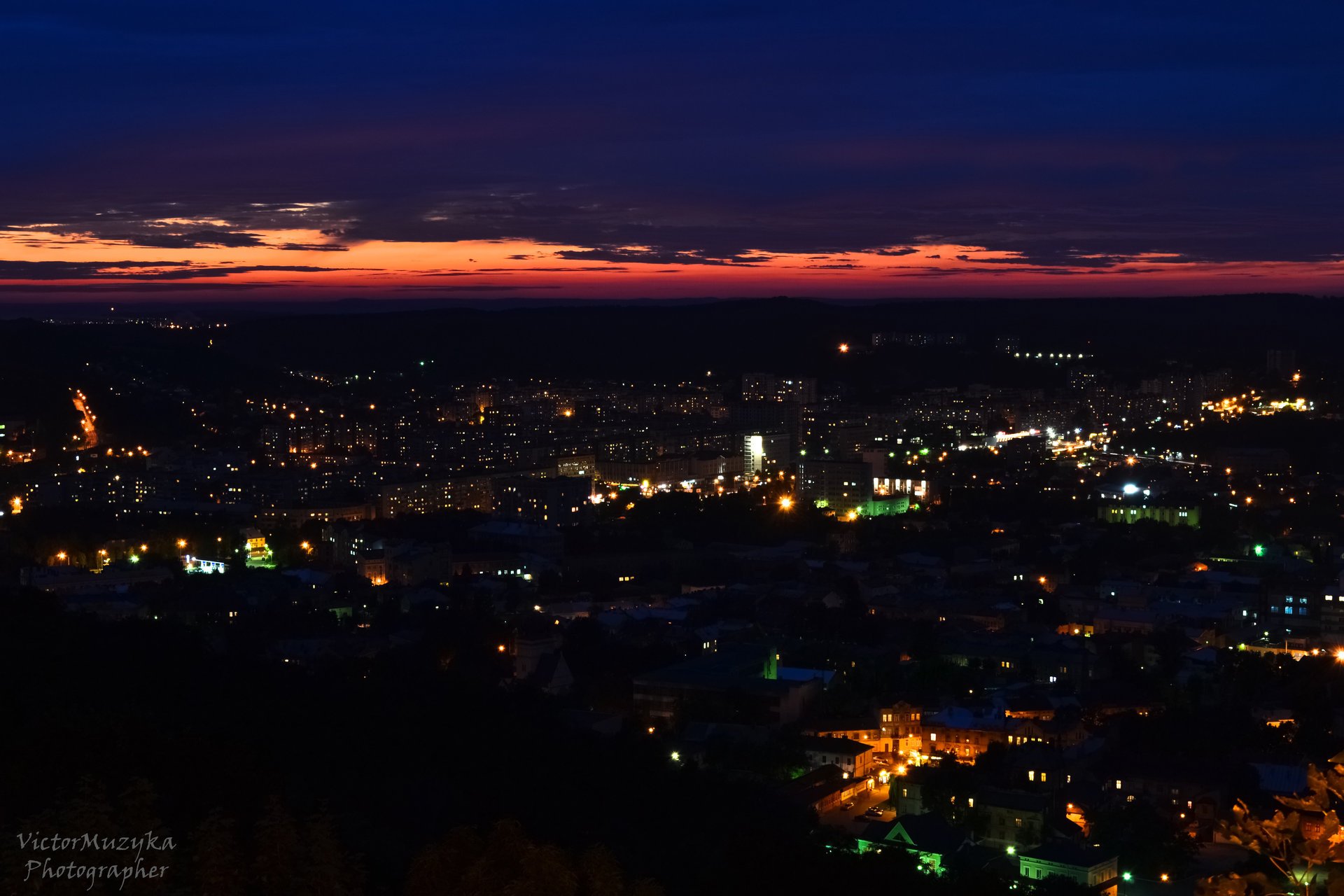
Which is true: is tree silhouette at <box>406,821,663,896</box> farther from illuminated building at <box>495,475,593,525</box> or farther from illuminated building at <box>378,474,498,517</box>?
illuminated building at <box>378,474,498,517</box>

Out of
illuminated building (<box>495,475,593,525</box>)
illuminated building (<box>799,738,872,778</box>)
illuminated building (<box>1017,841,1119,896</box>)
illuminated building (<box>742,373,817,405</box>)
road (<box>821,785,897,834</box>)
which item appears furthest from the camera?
illuminated building (<box>742,373,817,405</box>)

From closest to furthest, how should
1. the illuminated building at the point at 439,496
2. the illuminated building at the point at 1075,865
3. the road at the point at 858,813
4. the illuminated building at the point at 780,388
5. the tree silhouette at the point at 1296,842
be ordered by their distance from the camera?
1. the tree silhouette at the point at 1296,842
2. the illuminated building at the point at 1075,865
3. the road at the point at 858,813
4. the illuminated building at the point at 439,496
5. the illuminated building at the point at 780,388

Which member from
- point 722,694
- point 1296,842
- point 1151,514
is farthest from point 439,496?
point 1296,842

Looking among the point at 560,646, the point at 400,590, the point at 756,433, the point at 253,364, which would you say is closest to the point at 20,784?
the point at 560,646

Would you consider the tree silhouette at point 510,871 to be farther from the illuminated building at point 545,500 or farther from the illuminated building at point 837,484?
the illuminated building at point 837,484

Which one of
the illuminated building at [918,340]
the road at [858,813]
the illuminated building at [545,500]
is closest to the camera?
the road at [858,813]

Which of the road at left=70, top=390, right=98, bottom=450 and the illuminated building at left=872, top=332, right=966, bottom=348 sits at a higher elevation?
the illuminated building at left=872, top=332, right=966, bottom=348

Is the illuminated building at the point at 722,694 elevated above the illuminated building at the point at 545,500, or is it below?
above

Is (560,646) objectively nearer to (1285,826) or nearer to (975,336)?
(1285,826)

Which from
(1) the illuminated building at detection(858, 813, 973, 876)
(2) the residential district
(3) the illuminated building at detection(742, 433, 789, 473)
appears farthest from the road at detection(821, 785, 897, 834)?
(3) the illuminated building at detection(742, 433, 789, 473)

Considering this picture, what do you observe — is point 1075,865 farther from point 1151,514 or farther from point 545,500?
point 545,500

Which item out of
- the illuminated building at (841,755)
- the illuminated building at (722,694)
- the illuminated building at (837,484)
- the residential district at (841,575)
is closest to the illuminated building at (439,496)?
the residential district at (841,575)
